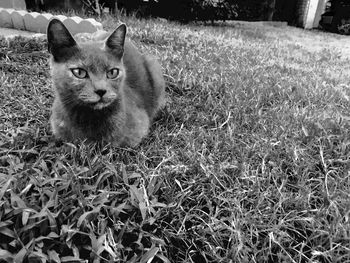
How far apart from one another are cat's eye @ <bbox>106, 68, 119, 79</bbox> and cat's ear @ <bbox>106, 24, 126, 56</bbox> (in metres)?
0.14

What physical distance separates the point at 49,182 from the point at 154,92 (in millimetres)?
1227

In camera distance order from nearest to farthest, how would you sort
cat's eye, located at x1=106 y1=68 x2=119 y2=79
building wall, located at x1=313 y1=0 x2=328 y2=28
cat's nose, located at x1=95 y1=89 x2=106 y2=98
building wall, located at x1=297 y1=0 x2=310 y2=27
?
1. cat's nose, located at x1=95 y1=89 x2=106 y2=98
2. cat's eye, located at x1=106 y1=68 x2=119 y2=79
3. building wall, located at x1=297 y1=0 x2=310 y2=27
4. building wall, located at x1=313 y1=0 x2=328 y2=28

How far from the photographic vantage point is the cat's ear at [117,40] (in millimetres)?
1951

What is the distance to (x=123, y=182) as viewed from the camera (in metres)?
1.79

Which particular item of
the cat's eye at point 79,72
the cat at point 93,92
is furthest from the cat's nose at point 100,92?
the cat's eye at point 79,72

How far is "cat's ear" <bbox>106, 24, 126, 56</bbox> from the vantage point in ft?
6.40

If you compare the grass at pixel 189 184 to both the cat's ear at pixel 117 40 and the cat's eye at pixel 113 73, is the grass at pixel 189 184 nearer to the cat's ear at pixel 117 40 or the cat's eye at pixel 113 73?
the cat's eye at pixel 113 73

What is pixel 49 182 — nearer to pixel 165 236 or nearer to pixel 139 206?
pixel 139 206

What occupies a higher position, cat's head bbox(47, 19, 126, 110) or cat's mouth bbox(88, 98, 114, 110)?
cat's head bbox(47, 19, 126, 110)

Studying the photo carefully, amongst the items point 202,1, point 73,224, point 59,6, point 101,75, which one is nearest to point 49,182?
point 73,224

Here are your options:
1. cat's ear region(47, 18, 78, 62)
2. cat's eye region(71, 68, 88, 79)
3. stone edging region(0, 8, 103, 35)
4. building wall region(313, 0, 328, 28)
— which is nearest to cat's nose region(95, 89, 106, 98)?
cat's eye region(71, 68, 88, 79)

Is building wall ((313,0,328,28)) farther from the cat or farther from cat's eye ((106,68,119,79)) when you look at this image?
cat's eye ((106,68,119,79))

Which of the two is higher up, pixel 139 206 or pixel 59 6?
pixel 59 6

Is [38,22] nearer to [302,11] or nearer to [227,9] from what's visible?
[227,9]
